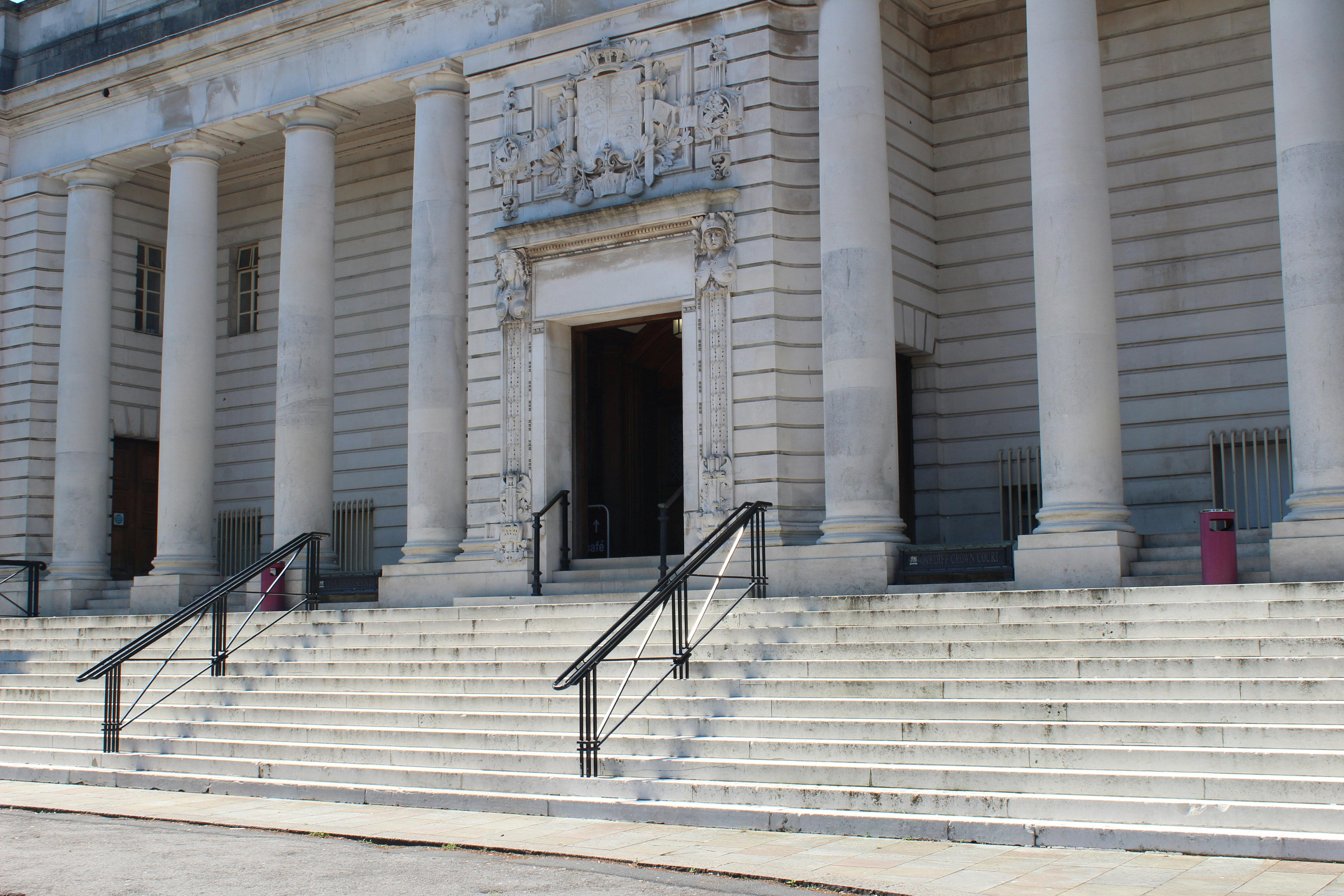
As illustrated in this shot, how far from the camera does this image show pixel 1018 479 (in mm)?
18391

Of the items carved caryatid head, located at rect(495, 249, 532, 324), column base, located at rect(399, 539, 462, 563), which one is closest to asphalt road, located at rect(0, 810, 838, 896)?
column base, located at rect(399, 539, 462, 563)

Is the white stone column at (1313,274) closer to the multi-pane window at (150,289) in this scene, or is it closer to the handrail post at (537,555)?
the handrail post at (537,555)

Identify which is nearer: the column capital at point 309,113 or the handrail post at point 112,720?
the handrail post at point 112,720

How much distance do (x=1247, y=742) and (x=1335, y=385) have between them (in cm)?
505

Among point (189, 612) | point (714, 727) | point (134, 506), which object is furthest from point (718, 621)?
point (134, 506)

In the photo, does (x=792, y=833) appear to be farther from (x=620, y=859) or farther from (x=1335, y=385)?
(x=1335, y=385)

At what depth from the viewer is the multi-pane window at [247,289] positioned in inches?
1049

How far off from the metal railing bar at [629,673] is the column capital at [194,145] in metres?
13.1

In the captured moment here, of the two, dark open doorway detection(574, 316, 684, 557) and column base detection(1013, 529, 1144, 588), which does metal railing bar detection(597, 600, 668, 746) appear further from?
dark open doorway detection(574, 316, 684, 557)

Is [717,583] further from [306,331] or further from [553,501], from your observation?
[306,331]

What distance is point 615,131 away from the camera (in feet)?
59.5

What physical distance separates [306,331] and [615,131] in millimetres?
5940

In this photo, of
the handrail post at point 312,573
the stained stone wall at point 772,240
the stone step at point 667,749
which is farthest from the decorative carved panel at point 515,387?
the stone step at point 667,749

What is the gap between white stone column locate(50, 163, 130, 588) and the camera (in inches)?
915
